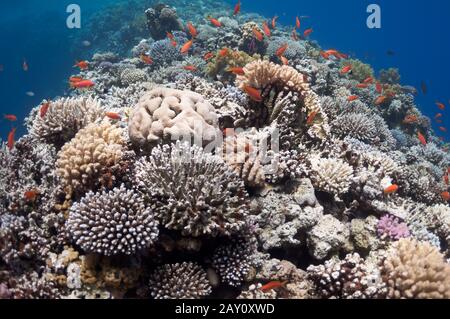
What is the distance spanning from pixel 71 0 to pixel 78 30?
49.7 metres

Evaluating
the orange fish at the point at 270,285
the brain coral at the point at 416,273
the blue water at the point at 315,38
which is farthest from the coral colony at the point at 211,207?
the blue water at the point at 315,38

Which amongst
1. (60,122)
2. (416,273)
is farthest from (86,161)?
(416,273)

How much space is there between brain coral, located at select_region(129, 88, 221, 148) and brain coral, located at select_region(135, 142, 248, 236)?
0.43m

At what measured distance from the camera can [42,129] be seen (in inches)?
211

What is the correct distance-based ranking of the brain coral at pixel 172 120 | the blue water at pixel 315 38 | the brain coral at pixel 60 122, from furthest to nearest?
the blue water at pixel 315 38, the brain coral at pixel 60 122, the brain coral at pixel 172 120

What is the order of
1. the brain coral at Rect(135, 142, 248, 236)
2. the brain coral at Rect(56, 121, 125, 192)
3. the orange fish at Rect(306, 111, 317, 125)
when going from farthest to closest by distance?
the orange fish at Rect(306, 111, 317, 125) < the brain coral at Rect(56, 121, 125, 192) < the brain coral at Rect(135, 142, 248, 236)

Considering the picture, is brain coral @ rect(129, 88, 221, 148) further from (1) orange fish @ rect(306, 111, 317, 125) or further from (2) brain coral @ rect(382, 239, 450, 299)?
(2) brain coral @ rect(382, 239, 450, 299)

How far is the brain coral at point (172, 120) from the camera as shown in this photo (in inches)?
188

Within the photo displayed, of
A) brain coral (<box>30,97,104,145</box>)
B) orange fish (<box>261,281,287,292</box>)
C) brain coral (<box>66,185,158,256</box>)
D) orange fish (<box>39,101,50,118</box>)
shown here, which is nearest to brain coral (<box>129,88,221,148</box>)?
brain coral (<box>30,97,104,145</box>)

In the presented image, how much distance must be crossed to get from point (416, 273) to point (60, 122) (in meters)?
5.61

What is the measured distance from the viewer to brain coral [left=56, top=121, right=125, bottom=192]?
4.27 m

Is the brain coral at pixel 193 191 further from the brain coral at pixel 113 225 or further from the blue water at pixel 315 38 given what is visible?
the blue water at pixel 315 38

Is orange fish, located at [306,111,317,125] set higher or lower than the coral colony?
higher

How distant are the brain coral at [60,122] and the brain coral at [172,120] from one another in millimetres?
1132
